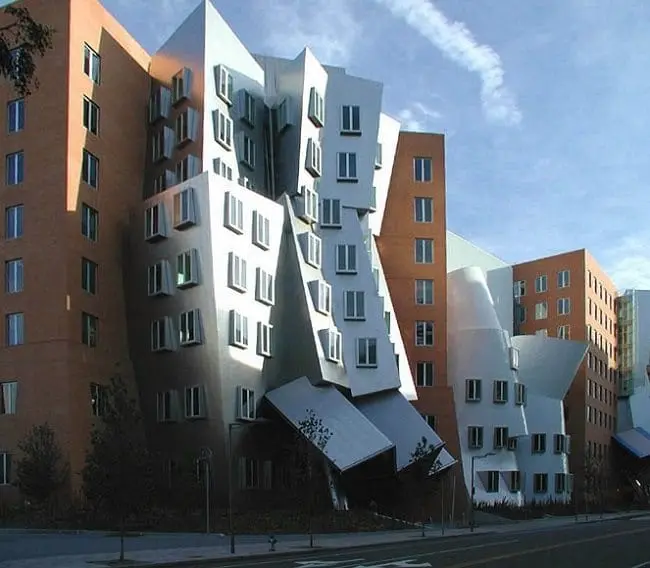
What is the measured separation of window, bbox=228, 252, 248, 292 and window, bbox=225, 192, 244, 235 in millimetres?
1486

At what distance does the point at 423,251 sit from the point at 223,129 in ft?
69.7

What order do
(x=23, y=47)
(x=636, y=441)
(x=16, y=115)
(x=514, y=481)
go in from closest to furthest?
(x=23, y=47), (x=16, y=115), (x=514, y=481), (x=636, y=441)

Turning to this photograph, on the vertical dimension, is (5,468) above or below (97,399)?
below

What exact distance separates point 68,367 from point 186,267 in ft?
26.6

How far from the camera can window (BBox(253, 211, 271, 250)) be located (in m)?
52.7

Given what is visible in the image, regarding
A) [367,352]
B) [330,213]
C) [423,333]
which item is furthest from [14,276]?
[423,333]

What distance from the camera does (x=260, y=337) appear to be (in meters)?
52.4

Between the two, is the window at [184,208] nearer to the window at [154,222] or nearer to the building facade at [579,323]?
the window at [154,222]

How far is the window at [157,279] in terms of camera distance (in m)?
51.6

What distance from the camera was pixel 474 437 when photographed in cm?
7219

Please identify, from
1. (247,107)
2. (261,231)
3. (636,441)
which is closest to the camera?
(261,231)

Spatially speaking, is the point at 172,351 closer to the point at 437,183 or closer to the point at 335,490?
the point at 335,490

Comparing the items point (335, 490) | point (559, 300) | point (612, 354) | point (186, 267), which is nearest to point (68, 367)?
point (186, 267)

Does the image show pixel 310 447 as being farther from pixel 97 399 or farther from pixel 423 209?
pixel 423 209
